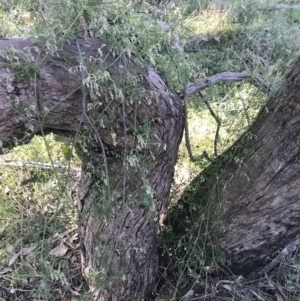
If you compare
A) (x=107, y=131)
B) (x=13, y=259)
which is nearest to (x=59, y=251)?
(x=13, y=259)

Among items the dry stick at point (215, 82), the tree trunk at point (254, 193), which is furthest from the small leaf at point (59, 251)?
the dry stick at point (215, 82)

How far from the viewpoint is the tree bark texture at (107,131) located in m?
1.08

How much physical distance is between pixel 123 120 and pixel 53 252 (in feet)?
2.84

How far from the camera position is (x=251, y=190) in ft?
5.18

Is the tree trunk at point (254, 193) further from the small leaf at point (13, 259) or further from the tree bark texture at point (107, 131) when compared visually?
the small leaf at point (13, 259)

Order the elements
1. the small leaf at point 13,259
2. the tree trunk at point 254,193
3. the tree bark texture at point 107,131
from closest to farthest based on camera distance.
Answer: the tree bark texture at point 107,131 < the tree trunk at point 254,193 < the small leaf at point 13,259

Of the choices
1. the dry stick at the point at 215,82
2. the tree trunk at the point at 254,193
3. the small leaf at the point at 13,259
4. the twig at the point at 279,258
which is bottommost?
the small leaf at the point at 13,259

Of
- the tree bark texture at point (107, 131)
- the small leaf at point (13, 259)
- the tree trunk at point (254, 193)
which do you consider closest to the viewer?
the tree bark texture at point (107, 131)

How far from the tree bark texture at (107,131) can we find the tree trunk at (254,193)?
0.62 feet

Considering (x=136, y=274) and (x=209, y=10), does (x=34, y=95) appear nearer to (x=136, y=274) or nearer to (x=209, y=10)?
(x=136, y=274)

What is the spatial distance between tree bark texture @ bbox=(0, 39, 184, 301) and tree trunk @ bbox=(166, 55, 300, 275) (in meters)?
0.19

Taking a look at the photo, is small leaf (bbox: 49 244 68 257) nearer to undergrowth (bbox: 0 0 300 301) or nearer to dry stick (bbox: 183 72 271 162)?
undergrowth (bbox: 0 0 300 301)

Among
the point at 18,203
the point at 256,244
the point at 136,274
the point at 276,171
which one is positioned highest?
the point at 276,171

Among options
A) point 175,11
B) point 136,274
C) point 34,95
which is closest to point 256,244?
point 136,274
